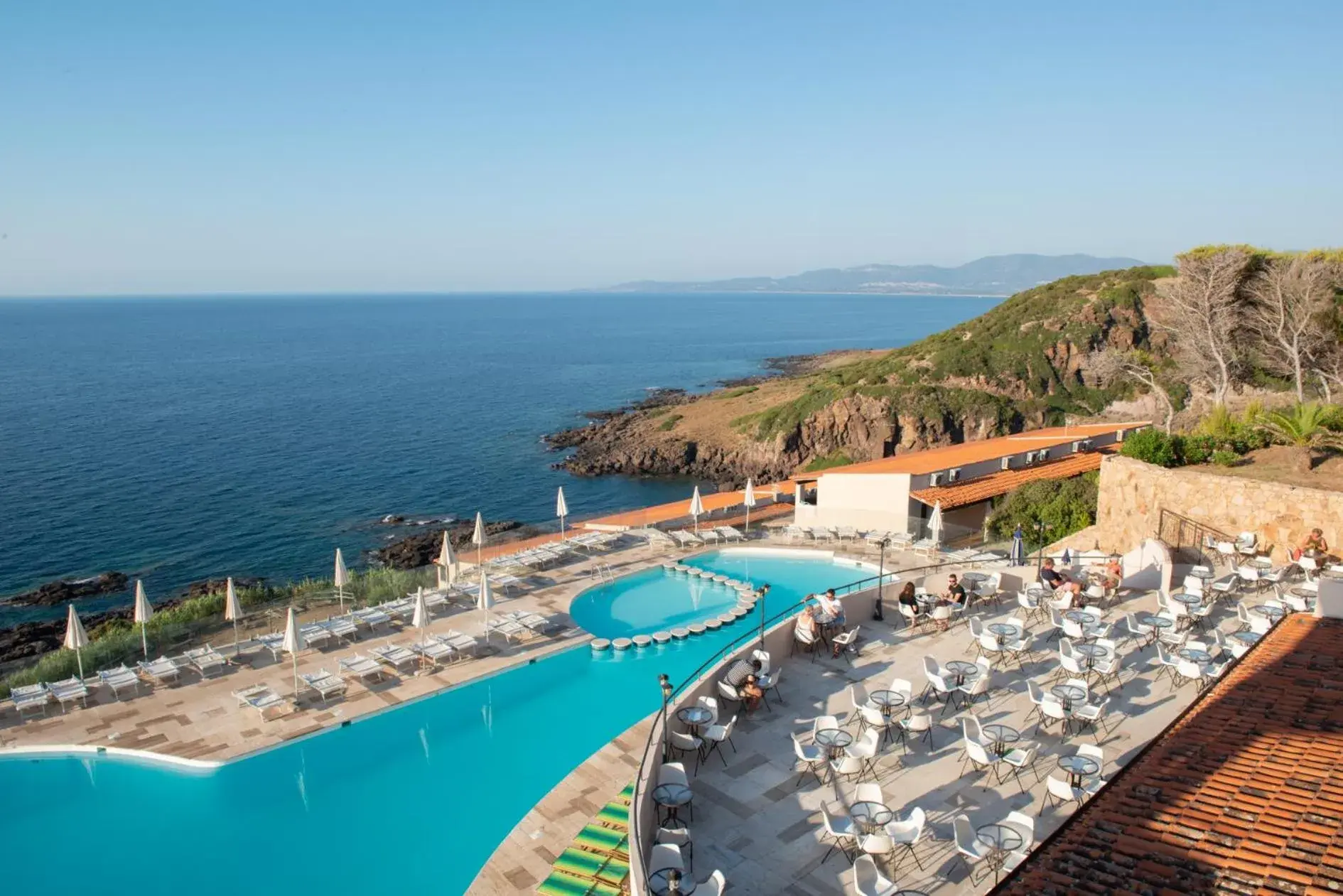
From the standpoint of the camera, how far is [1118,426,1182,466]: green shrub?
64.6 ft

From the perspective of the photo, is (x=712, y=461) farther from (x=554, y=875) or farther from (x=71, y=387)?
(x=71, y=387)

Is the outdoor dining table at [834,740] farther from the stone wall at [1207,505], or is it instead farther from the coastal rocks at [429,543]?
the coastal rocks at [429,543]

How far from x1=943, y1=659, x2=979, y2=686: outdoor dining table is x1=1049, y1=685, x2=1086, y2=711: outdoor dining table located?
3.48 ft

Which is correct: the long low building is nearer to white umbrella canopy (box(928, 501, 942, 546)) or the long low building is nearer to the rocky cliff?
white umbrella canopy (box(928, 501, 942, 546))

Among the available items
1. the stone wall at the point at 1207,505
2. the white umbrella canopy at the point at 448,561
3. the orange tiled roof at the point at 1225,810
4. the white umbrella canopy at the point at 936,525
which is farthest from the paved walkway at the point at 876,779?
the white umbrella canopy at the point at 448,561

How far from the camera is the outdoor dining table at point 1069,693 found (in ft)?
37.6

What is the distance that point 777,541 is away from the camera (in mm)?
24172

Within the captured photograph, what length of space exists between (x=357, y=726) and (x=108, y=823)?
11.7 ft

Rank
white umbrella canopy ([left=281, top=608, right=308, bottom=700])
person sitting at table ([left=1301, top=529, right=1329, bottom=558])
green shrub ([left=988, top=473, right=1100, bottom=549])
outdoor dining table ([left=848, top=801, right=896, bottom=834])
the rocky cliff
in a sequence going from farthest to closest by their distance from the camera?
1. the rocky cliff
2. green shrub ([left=988, top=473, right=1100, bottom=549])
3. person sitting at table ([left=1301, top=529, right=1329, bottom=558])
4. white umbrella canopy ([left=281, top=608, right=308, bottom=700])
5. outdoor dining table ([left=848, top=801, right=896, bottom=834])

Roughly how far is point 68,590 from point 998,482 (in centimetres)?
3427

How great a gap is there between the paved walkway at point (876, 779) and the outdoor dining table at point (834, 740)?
230mm

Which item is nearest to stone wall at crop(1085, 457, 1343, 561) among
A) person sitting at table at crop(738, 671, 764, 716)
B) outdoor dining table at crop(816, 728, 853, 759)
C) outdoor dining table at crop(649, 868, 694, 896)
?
person sitting at table at crop(738, 671, 764, 716)

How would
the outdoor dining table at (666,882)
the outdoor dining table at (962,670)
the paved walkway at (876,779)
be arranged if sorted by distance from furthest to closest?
the outdoor dining table at (962,670)
the paved walkway at (876,779)
the outdoor dining table at (666,882)

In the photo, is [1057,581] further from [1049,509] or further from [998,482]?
[998,482]
